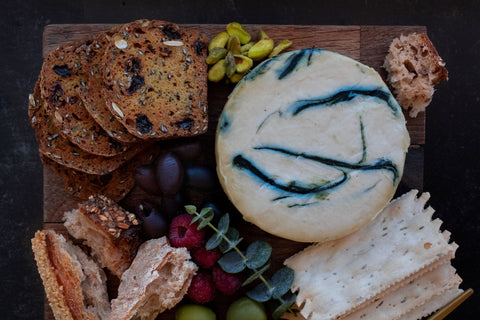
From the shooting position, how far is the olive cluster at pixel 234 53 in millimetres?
A: 2043

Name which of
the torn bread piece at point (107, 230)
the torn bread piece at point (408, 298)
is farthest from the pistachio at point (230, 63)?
the torn bread piece at point (408, 298)

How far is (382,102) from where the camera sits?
1.95 meters

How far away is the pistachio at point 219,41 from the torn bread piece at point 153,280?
2.75ft

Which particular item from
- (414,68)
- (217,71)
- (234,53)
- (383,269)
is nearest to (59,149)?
(217,71)

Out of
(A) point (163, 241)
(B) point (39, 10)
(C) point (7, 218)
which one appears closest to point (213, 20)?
(B) point (39, 10)

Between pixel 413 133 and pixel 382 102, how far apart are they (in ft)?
1.32

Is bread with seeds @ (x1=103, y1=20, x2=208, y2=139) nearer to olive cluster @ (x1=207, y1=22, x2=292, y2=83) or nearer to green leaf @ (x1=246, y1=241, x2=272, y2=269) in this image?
→ olive cluster @ (x1=207, y1=22, x2=292, y2=83)

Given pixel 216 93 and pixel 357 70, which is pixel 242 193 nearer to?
pixel 216 93

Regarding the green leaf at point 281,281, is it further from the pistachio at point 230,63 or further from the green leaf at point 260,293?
the pistachio at point 230,63

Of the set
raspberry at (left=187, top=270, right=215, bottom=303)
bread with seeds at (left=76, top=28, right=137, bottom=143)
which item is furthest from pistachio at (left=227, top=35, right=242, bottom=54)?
raspberry at (left=187, top=270, right=215, bottom=303)

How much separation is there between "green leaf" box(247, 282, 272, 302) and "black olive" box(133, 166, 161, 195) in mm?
594

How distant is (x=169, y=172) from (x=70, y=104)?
51 cm

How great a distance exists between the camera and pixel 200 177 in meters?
2.00

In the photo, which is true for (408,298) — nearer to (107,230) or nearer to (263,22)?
(107,230)
